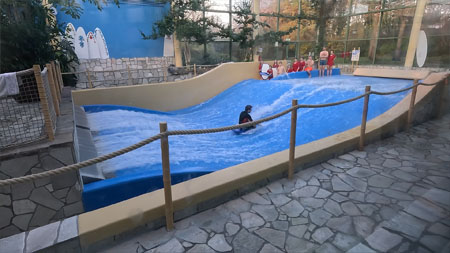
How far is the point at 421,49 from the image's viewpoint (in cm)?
1288

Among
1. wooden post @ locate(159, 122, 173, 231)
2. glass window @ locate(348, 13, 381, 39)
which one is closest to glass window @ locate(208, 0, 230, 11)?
glass window @ locate(348, 13, 381, 39)

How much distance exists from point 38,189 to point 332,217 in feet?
12.5

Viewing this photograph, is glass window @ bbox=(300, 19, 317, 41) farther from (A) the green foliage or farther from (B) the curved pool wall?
(A) the green foliage

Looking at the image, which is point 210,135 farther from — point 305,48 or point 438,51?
point 305,48

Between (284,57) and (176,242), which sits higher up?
(284,57)

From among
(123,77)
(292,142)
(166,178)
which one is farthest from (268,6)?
(166,178)

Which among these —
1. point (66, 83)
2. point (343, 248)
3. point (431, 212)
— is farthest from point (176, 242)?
point (66, 83)

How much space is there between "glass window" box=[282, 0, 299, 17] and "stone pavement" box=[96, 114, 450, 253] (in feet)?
53.9

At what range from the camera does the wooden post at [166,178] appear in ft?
8.11

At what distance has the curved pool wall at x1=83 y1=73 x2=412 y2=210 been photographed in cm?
398

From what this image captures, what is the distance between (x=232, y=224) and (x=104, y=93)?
7.91 metres

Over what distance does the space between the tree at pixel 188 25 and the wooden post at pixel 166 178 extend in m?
12.2

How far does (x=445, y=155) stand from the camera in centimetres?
440

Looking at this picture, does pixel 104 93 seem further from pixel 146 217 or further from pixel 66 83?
pixel 146 217
